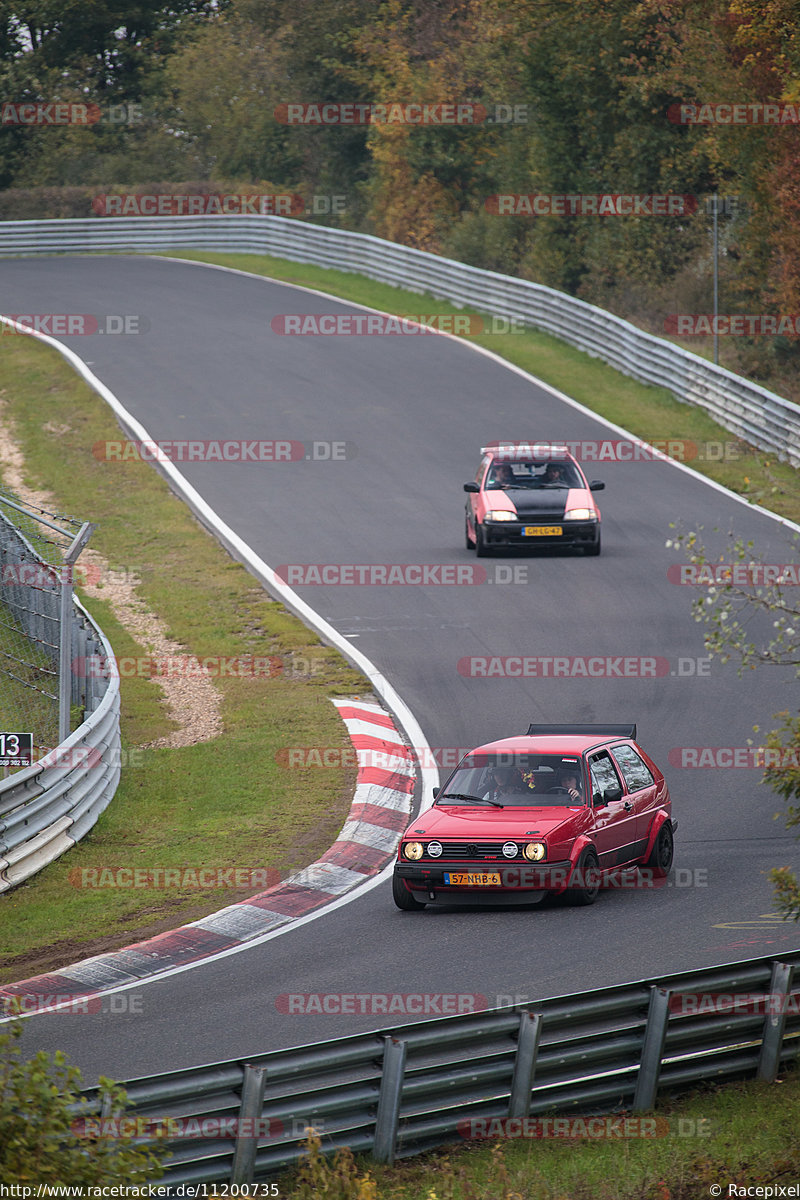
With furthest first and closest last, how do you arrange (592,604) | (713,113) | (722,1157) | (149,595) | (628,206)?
(628,206) < (713,113) < (149,595) < (592,604) < (722,1157)

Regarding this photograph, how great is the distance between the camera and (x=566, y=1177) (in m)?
7.79

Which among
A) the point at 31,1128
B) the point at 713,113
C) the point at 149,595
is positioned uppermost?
the point at 713,113

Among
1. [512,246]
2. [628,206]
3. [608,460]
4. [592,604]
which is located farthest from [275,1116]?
[512,246]

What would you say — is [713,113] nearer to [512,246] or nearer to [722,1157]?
[512,246]

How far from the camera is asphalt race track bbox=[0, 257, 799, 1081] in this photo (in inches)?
405

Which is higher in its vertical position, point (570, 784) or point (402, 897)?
point (570, 784)

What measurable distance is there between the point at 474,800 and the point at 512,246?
38.9 meters

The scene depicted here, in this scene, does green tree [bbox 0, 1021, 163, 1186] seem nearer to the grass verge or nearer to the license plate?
the grass verge
